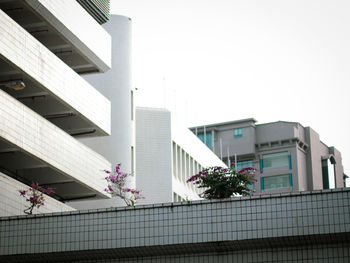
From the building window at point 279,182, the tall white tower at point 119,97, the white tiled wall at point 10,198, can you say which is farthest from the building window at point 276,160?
the white tiled wall at point 10,198

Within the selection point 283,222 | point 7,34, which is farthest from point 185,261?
point 7,34

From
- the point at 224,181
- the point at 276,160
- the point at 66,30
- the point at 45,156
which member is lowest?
the point at 224,181

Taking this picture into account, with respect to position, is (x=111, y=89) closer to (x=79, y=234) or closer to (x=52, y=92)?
(x=52, y=92)

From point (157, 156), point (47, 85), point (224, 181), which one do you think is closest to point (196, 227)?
point (224, 181)

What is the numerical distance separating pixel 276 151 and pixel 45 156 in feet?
276

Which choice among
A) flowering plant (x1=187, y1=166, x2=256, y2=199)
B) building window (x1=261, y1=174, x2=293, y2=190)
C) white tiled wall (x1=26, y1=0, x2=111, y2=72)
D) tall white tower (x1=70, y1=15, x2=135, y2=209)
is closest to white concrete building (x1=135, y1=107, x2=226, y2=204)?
tall white tower (x1=70, y1=15, x2=135, y2=209)

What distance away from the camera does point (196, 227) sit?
1744 cm

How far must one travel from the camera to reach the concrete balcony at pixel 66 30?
3300 cm

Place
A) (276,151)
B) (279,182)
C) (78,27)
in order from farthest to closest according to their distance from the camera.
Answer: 1. (276,151)
2. (279,182)
3. (78,27)

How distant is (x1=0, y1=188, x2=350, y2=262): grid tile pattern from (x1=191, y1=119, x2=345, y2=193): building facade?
9060 centimetres

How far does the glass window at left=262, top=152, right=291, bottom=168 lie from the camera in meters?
112

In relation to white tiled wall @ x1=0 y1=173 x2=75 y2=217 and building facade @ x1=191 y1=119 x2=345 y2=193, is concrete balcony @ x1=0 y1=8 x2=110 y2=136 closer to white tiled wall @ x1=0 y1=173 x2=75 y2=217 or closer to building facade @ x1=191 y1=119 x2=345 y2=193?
white tiled wall @ x1=0 y1=173 x2=75 y2=217

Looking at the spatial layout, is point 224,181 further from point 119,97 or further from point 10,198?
point 119,97

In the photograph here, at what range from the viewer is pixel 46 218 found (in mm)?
18672
